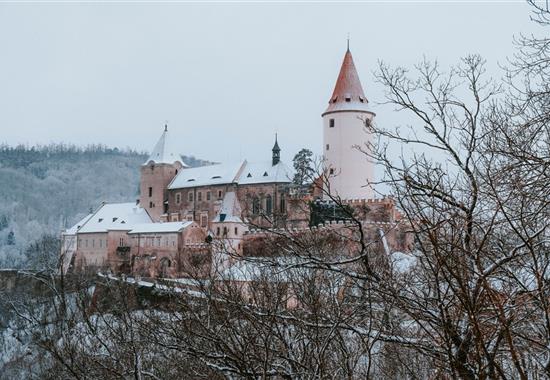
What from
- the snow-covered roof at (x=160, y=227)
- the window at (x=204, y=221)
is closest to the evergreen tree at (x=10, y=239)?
the snow-covered roof at (x=160, y=227)

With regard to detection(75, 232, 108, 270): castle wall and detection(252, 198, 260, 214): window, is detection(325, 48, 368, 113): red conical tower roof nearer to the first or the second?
detection(252, 198, 260, 214): window

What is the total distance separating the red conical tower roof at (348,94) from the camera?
4572 cm

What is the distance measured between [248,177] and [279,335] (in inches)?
1758

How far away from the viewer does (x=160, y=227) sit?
46.1m

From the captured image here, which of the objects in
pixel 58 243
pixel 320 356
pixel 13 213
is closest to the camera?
pixel 320 356

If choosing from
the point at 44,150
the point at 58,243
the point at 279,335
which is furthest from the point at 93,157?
the point at 279,335

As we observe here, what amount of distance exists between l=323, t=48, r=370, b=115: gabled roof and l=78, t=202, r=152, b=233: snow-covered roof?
15533 mm

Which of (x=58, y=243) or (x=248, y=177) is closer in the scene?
(x=248, y=177)

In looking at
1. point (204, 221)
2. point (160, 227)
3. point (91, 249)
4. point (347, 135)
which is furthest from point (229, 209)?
point (91, 249)

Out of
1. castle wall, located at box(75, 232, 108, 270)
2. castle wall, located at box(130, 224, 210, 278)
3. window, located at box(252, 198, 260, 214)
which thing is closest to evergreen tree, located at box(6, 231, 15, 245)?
castle wall, located at box(75, 232, 108, 270)

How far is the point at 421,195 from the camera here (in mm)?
4750

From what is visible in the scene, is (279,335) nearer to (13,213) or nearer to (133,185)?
(13,213)

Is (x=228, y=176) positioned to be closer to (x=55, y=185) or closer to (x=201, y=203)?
(x=201, y=203)

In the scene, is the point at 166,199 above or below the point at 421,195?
above
